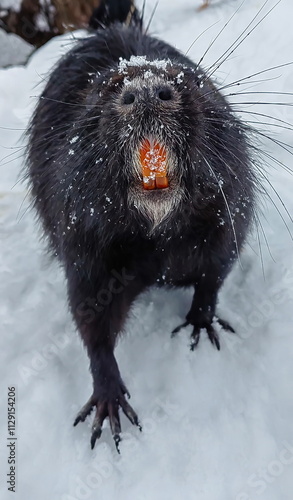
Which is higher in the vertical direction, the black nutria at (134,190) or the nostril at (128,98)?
the nostril at (128,98)

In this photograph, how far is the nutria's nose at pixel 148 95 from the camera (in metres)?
1.46

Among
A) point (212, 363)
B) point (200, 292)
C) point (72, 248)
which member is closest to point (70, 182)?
point (72, 248)

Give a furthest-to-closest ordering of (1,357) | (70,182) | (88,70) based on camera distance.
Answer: (88,70) → (1,357) → (70,182)

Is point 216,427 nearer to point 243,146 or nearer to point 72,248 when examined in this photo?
point 72,248

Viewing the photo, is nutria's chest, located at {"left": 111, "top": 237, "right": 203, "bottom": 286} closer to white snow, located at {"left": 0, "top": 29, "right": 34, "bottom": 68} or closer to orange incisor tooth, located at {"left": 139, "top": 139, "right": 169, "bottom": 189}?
orange incisor tooth, located at {"left": 139, "top": 139, "right": 169, "bottom": 189}

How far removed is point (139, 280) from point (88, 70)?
1.19 meters

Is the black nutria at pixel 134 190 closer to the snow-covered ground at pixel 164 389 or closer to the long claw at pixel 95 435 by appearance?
the long claw at pixel 95 435

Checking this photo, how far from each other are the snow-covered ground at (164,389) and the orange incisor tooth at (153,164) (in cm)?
115

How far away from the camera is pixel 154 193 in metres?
1.57

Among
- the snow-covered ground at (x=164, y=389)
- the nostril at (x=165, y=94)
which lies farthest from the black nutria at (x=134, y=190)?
the snow-covered ground at (x=164, y=389)

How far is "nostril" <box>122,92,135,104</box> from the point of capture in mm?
1477

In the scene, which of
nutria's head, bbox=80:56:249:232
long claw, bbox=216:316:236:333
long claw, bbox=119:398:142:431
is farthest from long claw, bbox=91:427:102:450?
nutria's head, bbox=80:56:249:232

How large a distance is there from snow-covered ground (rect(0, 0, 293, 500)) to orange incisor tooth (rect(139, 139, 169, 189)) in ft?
3.76

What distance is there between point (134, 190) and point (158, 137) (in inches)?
8.0
